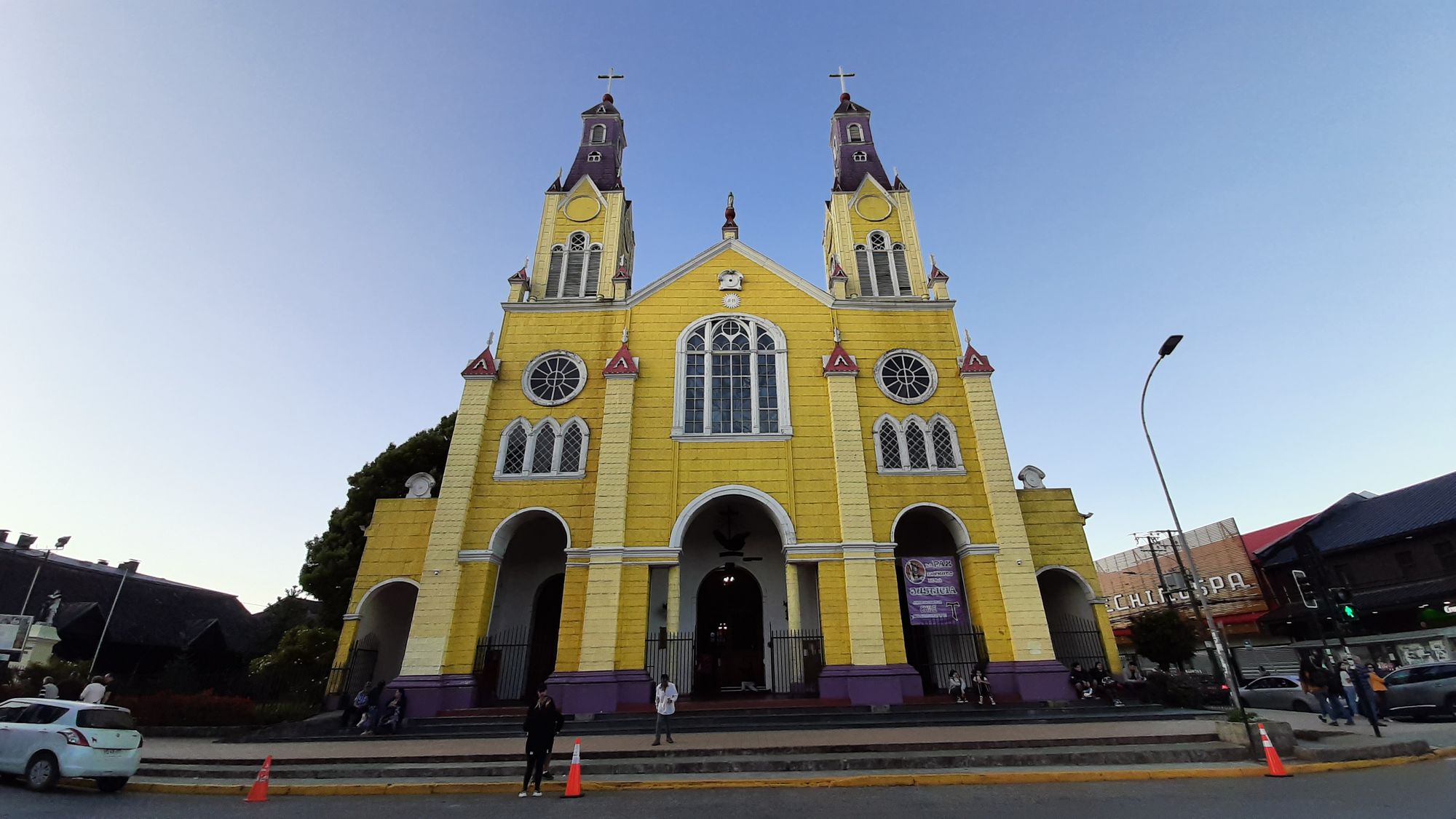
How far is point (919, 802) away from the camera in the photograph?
7812mm

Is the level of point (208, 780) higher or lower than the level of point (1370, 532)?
lower

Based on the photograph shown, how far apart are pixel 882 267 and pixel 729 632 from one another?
49.0 ft

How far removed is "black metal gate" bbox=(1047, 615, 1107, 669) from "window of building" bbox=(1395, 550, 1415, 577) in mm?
22918

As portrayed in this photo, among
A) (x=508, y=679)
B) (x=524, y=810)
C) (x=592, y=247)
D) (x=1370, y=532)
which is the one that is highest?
(x=592, y=247)

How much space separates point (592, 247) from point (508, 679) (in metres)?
15.5

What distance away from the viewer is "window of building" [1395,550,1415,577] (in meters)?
28.0

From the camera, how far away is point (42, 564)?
27703 mm

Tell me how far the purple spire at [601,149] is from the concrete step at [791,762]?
70.1 ft

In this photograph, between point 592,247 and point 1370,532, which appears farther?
point 1370,532

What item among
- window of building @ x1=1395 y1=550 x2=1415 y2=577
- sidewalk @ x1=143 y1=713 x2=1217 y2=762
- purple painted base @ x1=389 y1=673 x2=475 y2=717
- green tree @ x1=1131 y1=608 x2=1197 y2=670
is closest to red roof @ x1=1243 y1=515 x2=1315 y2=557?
window of building @ x1=1395 y1=550 x2=1415 y2=577

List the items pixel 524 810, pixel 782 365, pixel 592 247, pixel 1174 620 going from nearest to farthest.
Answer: pixel 524 810
pixel 782 365
pixel 592 247
pixel 1174 620

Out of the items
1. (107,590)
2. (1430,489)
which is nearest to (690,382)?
(107,590)

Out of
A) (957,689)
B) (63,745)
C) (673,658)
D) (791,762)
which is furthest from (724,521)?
(63,745)

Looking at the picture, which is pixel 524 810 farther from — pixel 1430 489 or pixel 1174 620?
pixel 1430 489
